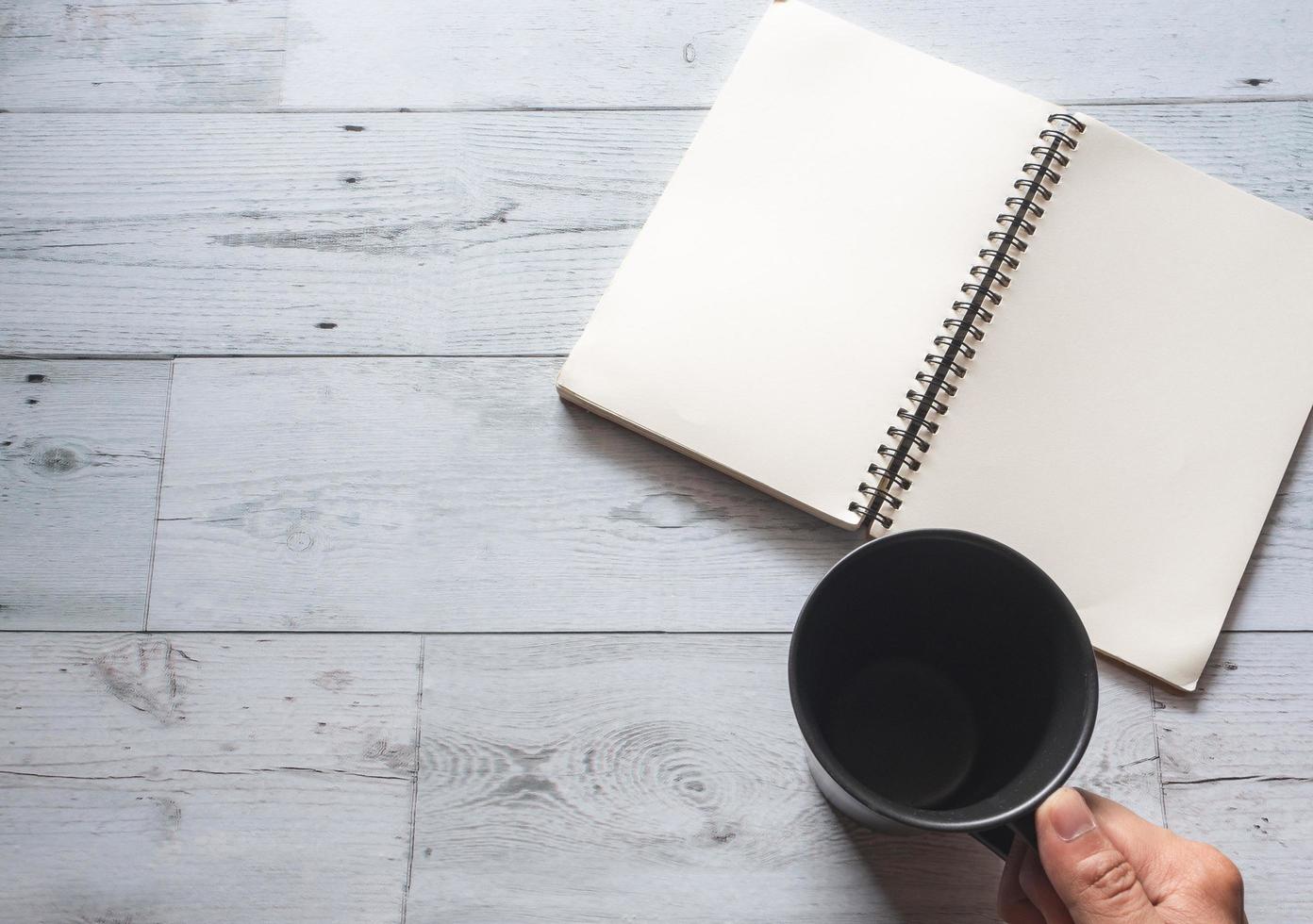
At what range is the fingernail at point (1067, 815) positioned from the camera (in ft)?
1.53

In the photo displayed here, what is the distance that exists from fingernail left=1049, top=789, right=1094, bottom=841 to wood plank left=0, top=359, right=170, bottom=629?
575 mm

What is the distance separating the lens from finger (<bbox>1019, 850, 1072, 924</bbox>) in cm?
53

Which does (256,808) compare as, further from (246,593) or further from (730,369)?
(730,369)

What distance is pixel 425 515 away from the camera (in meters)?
0.67

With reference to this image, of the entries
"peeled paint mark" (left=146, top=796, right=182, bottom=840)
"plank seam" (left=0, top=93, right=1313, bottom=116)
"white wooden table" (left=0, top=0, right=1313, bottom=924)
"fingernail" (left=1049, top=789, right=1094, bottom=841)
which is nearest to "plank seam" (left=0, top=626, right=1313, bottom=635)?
"white wooden table" (left=0, top=0, right=1313, bottom=924)

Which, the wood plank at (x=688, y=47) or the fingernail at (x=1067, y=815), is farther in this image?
the wood plank at (x=688, y=47)

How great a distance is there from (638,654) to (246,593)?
0.88ft

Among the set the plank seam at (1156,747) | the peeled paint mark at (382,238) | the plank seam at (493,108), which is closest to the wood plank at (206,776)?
the peeled paint mark at (382,238)

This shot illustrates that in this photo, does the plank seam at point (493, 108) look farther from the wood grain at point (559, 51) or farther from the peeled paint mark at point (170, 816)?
the peeled paint mark at point (170, 816)

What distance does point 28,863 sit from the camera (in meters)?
0.63

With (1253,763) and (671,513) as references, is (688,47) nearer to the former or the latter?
(671,513)

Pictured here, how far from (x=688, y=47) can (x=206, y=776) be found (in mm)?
608

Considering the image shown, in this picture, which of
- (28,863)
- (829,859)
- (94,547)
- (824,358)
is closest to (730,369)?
(824,358)

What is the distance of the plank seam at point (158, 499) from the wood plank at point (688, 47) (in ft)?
0.77
